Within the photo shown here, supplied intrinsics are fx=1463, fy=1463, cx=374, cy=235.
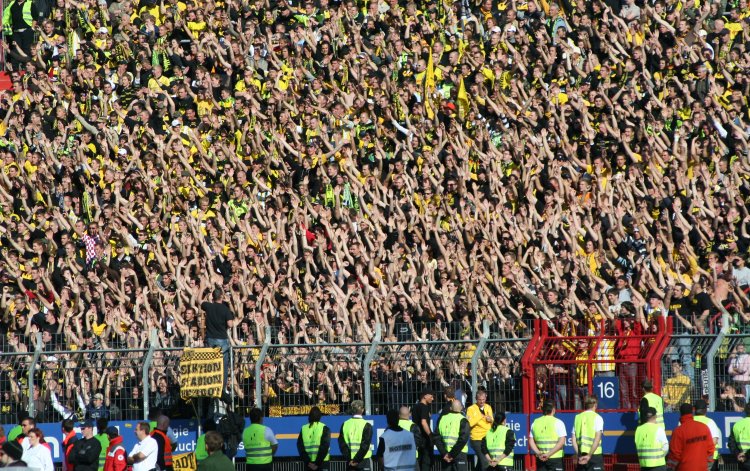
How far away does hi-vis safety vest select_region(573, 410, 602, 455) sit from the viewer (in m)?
17.7

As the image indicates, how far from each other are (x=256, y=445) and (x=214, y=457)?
4090mm

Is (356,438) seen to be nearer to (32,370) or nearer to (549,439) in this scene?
(549,439)

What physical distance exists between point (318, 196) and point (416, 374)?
23.0 ft

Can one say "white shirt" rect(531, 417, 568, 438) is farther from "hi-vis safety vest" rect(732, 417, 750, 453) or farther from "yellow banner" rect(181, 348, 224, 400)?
"yellow banner" rect(181, 348, 224, 400)

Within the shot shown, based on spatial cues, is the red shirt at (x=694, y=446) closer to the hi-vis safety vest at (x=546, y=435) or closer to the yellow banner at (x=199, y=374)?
the hi-vis safety vest at (x=546, y=435)

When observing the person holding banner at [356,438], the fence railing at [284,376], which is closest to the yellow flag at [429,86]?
the fence railing at [284,376]

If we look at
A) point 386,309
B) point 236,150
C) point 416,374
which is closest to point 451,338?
point 416,374

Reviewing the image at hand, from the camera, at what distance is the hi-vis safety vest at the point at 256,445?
59.3ft

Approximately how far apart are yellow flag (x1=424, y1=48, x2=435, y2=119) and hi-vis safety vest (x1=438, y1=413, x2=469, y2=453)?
980 cm

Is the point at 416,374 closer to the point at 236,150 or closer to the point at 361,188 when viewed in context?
the point at 361,188

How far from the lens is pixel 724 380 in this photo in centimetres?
1859

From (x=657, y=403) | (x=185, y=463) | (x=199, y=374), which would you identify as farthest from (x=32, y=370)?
(x=657, y=403)

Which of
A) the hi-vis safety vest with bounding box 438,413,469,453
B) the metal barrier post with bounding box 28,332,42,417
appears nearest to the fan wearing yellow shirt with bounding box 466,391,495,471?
the hi-vis safety vest with bounding box 438,413,469,453

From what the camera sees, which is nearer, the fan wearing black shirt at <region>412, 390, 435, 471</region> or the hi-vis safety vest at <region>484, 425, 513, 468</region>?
the hi-vis safety vest at <region>484, 425, 513, 468</region>
